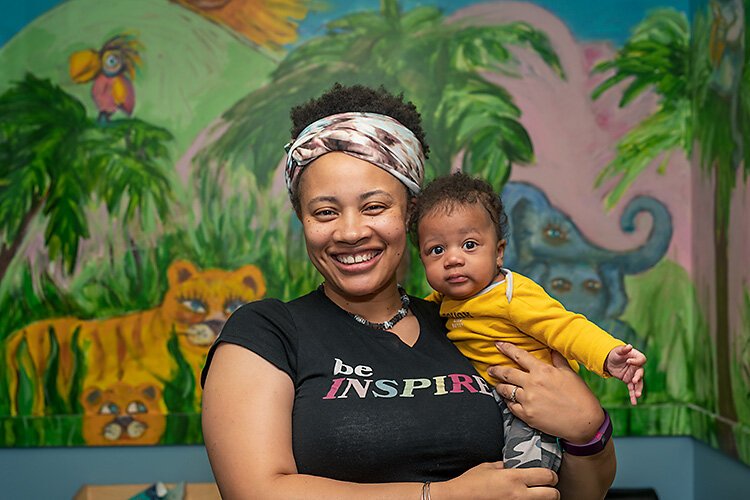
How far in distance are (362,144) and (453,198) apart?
28cm

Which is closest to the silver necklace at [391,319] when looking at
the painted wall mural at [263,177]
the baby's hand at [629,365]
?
the baby's hand at [629,365]

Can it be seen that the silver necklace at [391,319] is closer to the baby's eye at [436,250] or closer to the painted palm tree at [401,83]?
the baby's eye at [436,250]

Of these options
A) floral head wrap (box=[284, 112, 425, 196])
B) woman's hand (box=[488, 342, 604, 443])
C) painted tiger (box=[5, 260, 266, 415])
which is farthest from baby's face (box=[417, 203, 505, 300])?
painted tiger (box=[5, 260, 266, 415])

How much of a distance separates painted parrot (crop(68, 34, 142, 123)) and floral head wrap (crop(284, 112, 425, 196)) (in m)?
1.55

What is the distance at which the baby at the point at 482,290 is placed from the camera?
6.18ft

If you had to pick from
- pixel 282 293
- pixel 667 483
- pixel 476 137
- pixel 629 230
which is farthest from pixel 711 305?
pixel 282 293

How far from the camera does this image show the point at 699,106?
10.5 feet

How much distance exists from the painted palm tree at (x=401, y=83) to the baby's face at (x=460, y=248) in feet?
4.26

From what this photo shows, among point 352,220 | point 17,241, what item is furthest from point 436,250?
point 17,241

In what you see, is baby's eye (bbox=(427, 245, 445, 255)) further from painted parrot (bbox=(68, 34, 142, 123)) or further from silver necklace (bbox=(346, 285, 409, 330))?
painted parrot (bbox=(68, 34, 142, 123))

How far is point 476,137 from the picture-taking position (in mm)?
3318

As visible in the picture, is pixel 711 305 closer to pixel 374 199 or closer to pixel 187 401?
pixel 374 199

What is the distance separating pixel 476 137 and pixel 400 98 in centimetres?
123

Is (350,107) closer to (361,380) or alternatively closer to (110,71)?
(361,380)
